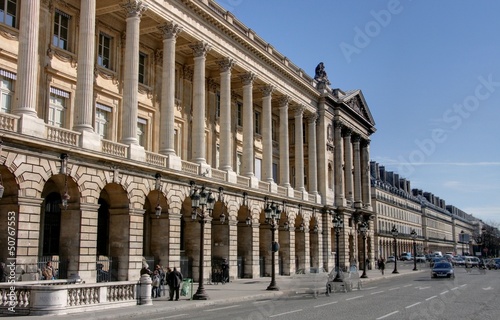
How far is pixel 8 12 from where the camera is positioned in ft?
94.4

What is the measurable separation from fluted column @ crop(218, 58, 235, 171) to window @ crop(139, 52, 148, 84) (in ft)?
20.7

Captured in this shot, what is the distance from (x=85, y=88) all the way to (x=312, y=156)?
34753mm

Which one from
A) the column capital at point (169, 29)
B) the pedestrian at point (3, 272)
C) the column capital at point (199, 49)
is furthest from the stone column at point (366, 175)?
the pedestrian at point (3, 272)

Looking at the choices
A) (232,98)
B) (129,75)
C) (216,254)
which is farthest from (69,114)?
(232,98)

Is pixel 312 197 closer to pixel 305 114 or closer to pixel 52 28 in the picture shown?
pixel 305 114

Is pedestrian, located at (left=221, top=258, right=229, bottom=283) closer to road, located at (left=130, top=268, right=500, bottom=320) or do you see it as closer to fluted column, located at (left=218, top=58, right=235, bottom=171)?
fluted column, located at (left=218, top=58, right=235, bottom=171)

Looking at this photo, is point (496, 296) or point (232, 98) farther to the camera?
point (232, 98)

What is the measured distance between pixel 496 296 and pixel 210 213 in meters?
19.3

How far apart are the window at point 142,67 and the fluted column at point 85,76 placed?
8.98 meters

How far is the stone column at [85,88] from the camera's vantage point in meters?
28.7

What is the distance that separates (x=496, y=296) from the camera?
28281 mm

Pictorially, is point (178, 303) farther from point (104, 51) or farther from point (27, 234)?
point (104, 51)

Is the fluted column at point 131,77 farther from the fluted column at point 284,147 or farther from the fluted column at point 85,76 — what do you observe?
the fluted column at point 284,147

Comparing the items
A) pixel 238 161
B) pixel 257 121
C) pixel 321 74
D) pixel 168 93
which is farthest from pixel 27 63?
pixel 321 74
